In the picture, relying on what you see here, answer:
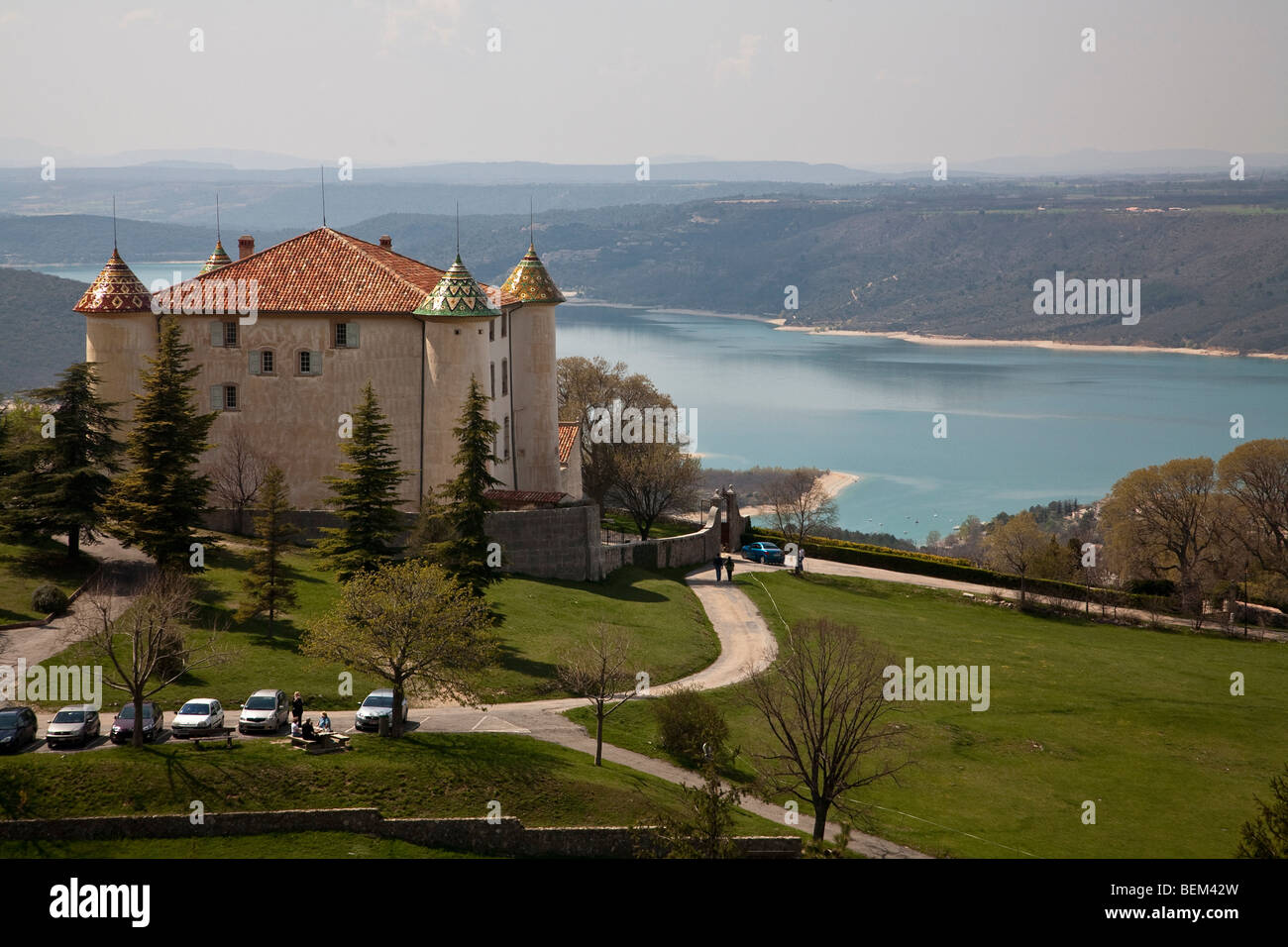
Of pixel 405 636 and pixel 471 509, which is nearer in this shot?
pixel 405 636

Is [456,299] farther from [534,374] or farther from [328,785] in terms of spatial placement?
[328,785]

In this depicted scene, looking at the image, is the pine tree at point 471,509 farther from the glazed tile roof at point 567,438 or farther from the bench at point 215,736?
the glazed tile roof at point 567,438

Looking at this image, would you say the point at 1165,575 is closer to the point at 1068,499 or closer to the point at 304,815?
the point at 304,815

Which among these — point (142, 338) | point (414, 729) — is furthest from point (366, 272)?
point (414, 729)

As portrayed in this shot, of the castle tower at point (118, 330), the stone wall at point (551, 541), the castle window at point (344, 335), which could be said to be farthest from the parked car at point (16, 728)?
the castle window at point (344, 335)

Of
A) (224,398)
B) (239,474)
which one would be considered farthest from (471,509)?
(224,398)

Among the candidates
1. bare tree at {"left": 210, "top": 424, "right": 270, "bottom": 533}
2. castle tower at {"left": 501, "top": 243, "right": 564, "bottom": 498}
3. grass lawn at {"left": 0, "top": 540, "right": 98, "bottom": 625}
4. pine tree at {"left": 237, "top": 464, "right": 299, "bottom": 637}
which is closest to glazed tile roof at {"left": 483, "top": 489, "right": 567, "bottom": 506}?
castle tower at {"left": 501, "top": 243, "right": 564, "bottom": 498}
